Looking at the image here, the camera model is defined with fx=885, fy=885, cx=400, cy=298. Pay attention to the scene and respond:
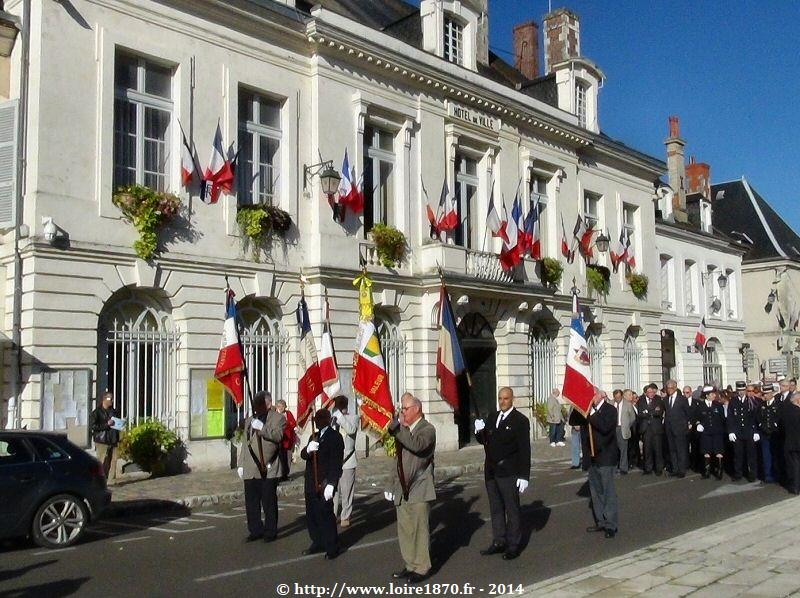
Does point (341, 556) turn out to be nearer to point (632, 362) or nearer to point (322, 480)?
point (322, 480)

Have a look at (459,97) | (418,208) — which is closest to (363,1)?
(459,97)

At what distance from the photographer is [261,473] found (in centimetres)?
1047

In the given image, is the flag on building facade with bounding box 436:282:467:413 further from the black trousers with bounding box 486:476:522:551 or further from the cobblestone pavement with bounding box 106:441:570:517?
the cobblestone pavement with bounding box 106:441:570:517

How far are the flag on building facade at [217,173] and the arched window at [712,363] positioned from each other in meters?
25.7

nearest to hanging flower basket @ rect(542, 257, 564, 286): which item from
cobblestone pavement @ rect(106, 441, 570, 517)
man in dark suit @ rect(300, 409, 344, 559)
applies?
cobblestone pavement @ rect(106, 441, 570, 517)

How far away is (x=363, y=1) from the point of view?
82.8 feet

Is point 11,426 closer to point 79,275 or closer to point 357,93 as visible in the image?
point 79,275

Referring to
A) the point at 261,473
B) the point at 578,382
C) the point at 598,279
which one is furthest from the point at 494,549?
the point at 598,279

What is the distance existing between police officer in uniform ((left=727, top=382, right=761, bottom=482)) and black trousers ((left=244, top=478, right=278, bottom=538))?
Answer: 10011 millimetres

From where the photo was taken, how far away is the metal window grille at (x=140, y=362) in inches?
642

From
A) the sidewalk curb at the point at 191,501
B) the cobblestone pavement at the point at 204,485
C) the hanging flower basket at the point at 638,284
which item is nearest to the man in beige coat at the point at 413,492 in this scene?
the sidewalk curb at the point at 191,501

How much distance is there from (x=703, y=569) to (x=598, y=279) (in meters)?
21.0

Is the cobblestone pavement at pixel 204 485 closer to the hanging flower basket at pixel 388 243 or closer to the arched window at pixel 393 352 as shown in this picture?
the arched window at pixel 393 352

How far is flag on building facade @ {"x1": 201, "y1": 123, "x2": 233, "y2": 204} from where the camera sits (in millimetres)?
17500
